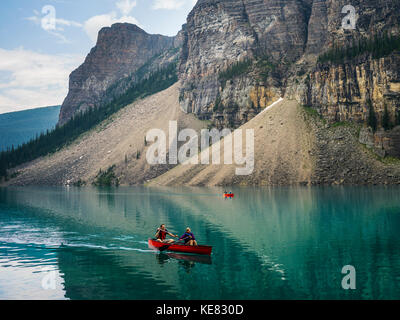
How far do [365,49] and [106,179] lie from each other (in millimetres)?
112321

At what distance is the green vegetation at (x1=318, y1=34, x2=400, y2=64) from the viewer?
142 meters

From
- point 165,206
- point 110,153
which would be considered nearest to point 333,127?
point 165,206

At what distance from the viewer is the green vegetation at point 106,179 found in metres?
169

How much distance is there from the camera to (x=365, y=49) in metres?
148

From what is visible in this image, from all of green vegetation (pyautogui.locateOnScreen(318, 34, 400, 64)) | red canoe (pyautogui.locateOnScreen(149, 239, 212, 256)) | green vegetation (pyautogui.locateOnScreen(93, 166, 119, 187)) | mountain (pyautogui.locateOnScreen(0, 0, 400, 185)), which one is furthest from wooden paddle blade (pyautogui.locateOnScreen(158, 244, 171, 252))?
green vegetation (pyautogui.locateOnScreen(93, 166, 119, 187))

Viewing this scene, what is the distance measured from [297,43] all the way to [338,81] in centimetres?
4114

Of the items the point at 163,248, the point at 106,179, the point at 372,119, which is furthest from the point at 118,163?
the point at 163,248

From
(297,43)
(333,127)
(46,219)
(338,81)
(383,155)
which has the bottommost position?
(46,219)

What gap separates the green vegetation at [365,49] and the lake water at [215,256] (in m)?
98.3

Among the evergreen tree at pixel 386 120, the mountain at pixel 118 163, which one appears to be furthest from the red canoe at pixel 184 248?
the mountain at pixel 118 163

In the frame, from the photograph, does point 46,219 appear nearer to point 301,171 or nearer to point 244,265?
point 244,265

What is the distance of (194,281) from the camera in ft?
88.5

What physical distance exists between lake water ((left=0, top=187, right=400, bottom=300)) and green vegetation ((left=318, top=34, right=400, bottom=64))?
98.3 metres

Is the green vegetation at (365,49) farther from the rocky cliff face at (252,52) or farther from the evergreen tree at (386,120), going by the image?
the rocky cliff face at (252,52)
